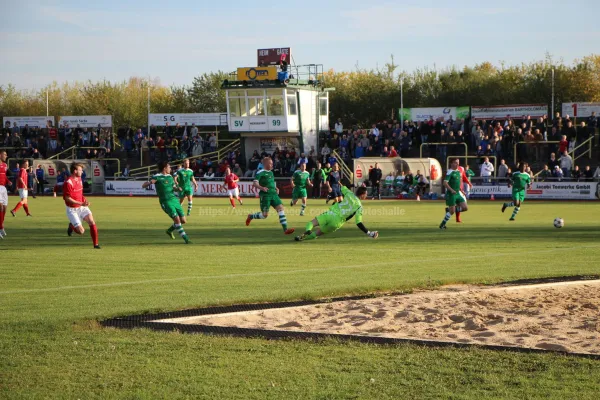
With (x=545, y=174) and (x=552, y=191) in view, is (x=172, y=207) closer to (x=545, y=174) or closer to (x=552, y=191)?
(x=552, y=191)

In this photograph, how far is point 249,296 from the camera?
37.0ft

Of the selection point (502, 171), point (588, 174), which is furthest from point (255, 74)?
point (588, 174)

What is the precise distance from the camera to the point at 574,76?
64.8m

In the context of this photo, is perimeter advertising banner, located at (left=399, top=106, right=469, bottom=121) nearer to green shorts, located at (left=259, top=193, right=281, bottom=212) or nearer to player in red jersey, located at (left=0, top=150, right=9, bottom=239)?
green shorts, located at (left=259, top=193, right=281, bottom=212)

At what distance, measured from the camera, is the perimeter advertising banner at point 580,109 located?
4950cm

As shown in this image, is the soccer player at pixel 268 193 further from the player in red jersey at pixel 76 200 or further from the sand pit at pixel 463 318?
the sand pit at pixel 463 318

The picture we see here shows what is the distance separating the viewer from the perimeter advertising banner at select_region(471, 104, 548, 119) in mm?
51719

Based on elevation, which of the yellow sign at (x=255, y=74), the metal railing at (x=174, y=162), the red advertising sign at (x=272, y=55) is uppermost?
the red advertising sign at (x=272, y=55)

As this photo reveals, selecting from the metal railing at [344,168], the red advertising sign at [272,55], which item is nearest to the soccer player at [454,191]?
the metal railing at [344,168]

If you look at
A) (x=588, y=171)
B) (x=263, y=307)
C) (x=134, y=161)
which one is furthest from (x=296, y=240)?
(x=134, y=161)

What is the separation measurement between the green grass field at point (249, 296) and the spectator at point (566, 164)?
15626 mm

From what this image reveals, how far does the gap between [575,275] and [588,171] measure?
29.6 meters

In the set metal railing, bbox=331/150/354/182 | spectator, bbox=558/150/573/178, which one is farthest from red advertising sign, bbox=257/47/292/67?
spectator, bbox=558/150/573/178

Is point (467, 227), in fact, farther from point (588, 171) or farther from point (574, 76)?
point (574, 76)
